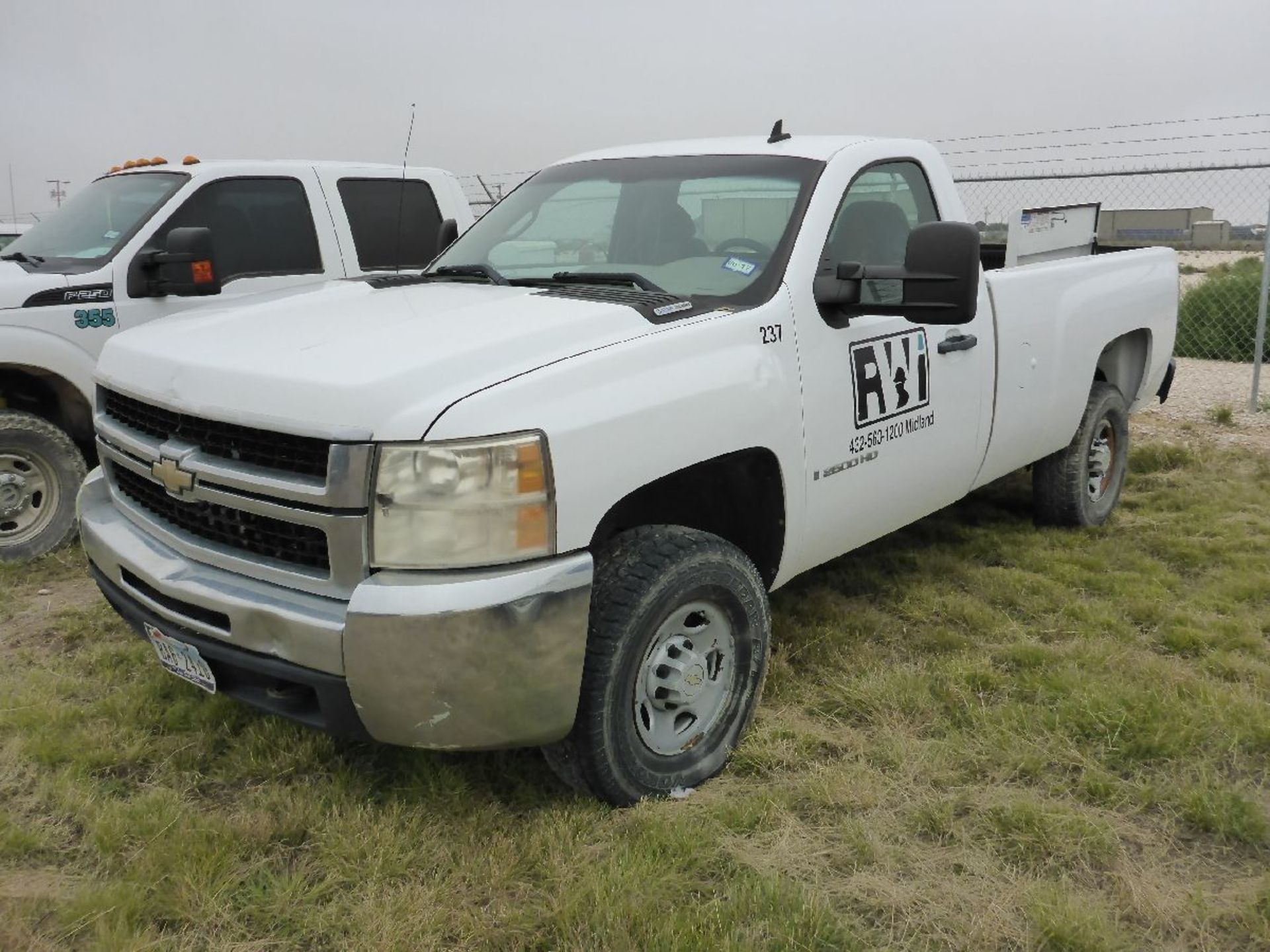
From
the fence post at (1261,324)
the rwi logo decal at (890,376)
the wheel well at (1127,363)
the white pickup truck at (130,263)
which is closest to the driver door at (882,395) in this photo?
the rwi logo decal at (890,376)

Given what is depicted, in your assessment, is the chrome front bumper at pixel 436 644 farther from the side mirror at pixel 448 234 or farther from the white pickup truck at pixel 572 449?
the side mirror at pixel 448 234

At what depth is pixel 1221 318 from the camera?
11.6 metres

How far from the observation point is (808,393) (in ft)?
11.0

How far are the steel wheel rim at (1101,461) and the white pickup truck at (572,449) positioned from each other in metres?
1.47

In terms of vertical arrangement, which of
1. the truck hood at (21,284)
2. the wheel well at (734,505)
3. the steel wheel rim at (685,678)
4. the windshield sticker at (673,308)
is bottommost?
the steel wheel rim at (685,678)

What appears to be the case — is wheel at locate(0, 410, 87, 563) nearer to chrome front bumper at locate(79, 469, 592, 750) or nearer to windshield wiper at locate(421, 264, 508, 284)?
windshield wiper at locate(421, 264, 508, 284)

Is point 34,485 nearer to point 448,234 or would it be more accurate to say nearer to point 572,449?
point 448,234

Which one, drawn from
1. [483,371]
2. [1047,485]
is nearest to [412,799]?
[483,371]

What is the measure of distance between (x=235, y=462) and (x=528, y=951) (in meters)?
1.39

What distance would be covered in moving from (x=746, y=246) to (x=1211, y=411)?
6741 millimetres

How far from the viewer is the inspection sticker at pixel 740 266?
343 centimetres

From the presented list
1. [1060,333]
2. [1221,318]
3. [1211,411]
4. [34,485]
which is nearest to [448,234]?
[34,485]

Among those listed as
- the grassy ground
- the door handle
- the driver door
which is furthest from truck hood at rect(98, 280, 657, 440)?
the door handle

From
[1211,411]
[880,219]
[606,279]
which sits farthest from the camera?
[1211,411]
